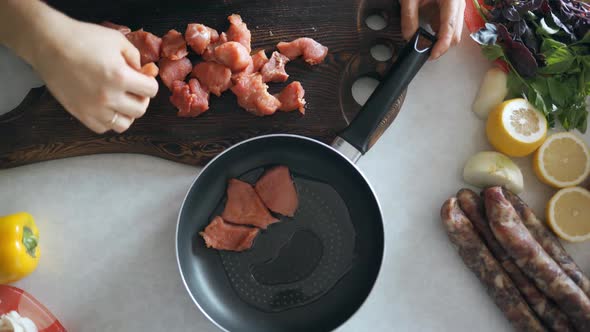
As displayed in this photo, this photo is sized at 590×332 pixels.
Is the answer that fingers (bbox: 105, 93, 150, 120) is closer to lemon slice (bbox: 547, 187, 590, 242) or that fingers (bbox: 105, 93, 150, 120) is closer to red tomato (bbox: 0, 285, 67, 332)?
red tomato (bbox: 0, 285, 67, 332)

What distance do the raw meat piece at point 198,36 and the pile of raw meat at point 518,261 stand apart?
0.78 m

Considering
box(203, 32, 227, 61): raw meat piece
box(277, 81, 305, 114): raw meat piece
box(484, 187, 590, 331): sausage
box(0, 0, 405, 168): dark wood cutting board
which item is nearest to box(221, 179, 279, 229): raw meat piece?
box(0, 0, 405, 168): dark wood cutting board

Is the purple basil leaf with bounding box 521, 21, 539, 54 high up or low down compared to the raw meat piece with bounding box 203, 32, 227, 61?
up

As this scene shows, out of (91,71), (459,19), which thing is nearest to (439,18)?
(459,19)

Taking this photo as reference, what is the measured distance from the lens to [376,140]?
1.52 meters

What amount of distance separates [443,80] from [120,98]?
947 millimetres

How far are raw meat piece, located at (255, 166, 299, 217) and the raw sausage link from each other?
58 centimetres

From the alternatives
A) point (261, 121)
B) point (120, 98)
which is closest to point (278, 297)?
point (261, 121)

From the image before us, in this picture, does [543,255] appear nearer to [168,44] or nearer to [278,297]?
[278,297]

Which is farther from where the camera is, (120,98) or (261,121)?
(261,121)

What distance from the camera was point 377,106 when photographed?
138 cm

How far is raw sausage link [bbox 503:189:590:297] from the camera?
1.42 meters

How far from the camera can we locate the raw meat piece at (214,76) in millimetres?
1444

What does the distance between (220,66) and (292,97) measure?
0.21 metres
